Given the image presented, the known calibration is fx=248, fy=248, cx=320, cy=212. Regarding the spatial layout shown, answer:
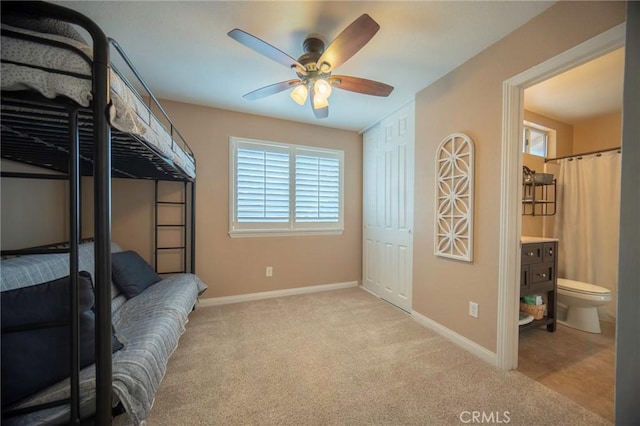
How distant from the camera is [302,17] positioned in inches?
63.2

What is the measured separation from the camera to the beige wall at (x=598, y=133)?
3.05 m

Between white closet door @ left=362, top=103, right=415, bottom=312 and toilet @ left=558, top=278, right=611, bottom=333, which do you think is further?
white closet door @ left=362, top=103, right=415, bottom=312

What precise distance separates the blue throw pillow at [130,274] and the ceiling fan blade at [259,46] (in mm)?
2063

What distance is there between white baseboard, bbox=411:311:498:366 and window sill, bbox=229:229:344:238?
1.54 metres

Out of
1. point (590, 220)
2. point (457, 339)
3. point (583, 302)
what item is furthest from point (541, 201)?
point (457, 339)

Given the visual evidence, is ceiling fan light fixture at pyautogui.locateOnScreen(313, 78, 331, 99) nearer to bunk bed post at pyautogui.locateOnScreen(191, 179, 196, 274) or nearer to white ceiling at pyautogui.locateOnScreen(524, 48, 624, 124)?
bunk bed post at pyautogui.locateOnScreen(191, 179, 196, 274)

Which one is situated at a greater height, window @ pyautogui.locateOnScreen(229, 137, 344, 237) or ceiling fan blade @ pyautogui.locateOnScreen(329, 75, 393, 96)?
ceiling fan blade @ pyautogui.locateOnScreen(329, 75, 393, 96)

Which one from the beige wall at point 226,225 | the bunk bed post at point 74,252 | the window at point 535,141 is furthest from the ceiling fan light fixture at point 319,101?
the window at point 535,141

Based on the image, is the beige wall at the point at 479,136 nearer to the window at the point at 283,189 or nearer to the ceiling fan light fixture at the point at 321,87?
the ceiling fan light fixture at the point at 321,87

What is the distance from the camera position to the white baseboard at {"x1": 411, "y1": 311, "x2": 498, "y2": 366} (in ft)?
6.26

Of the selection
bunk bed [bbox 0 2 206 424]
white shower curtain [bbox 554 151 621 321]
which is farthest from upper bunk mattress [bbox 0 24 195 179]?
white shower curtain [bbox 554 151 621 321]

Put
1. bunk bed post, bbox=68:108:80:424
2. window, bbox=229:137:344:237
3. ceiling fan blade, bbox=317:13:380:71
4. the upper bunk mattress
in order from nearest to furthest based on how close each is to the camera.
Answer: the upper bunk mattress, bunk bed post, bbox=68:108:80:424, ceiling fan blade, bbox=317:13:380:71, window, bbox=229:137:344:237

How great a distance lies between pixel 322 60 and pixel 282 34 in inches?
17.0

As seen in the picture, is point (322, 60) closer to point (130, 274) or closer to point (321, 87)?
point (321, 87)
